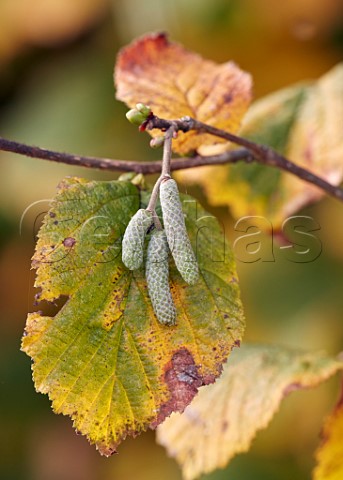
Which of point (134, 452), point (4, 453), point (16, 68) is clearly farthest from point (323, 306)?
point (16, 68)

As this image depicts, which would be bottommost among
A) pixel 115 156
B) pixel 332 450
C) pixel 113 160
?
pixel 332 450

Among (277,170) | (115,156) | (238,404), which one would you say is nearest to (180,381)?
(238,404)

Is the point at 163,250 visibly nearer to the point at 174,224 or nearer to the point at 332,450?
the point at 174,224

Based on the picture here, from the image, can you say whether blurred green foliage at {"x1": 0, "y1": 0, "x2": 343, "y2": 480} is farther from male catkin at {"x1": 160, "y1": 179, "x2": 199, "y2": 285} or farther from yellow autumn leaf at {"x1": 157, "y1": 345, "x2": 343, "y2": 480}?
male catkin at {"x1": 160, "y1": 179, "x2": 199, "y2": 285}

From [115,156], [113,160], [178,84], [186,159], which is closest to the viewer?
[113,160]

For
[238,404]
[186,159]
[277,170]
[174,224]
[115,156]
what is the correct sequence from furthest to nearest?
[115,156] < [277,170] < [238,404] < [186,159] < [174,224]

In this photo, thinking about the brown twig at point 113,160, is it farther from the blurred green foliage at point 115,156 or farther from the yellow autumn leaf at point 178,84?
the blurred green foliage at point 115,156
